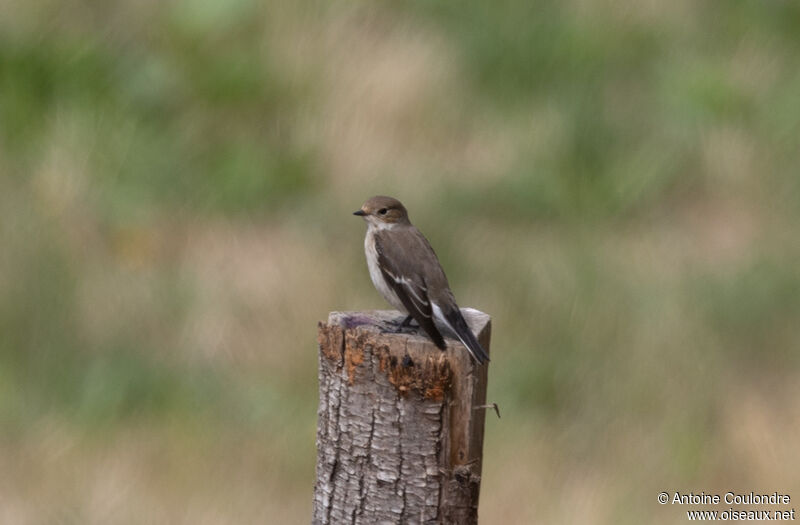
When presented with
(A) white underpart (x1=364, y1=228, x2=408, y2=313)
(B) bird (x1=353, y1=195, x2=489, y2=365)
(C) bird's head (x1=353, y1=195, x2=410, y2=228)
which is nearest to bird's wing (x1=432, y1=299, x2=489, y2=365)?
(B) bird (x1=353, y1=195, x2=489, y2=365)

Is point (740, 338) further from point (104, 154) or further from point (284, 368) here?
point (104, 154)

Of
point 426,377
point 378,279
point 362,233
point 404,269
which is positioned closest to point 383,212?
point 378,279

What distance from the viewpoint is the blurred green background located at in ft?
25.3

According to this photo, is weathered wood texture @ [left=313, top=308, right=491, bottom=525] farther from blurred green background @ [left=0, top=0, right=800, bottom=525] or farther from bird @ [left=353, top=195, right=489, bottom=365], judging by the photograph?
blurred green background @ [left=0, top=0, right=800, bottom=525]

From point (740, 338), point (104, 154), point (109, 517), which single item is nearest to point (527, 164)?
point (740, 338)

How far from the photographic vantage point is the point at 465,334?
4.98m

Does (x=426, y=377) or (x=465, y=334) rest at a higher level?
(x=465, y=334)

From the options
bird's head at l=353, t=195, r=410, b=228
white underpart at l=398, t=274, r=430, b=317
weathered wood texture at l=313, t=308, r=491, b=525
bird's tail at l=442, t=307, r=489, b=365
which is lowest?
weathered wood texture at l=313, t=308, r=491, b=525

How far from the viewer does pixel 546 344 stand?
29.1 ft

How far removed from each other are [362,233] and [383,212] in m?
3.10

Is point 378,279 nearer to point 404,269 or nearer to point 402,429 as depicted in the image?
point 404,269

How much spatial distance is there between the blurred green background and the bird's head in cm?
173

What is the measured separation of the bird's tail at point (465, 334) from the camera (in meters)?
4.61

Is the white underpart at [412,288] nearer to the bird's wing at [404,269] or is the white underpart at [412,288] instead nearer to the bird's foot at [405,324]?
the bird's wing at [404,269]
